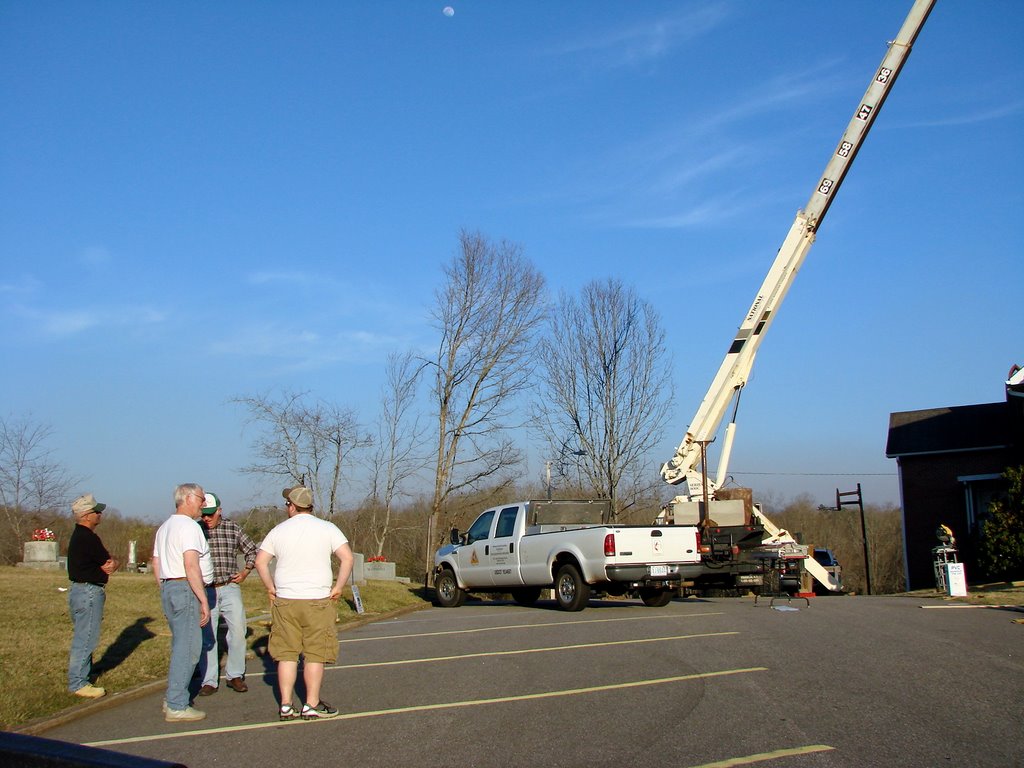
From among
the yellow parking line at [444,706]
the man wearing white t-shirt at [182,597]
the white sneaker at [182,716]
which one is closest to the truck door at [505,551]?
the yellow parking line at [444,706]

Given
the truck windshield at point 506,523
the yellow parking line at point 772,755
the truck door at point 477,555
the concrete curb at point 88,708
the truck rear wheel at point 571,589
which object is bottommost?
the concrete curb at point 88,708

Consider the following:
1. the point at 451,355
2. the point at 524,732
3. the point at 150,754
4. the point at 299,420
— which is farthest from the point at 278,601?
the point at 451,355

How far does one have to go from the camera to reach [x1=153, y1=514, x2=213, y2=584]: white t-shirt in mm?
7133

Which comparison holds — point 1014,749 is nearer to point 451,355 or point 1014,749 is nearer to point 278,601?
point 278,601

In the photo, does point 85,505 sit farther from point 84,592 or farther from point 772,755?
point 772,755

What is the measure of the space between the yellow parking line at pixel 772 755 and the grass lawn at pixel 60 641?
17.0 ft

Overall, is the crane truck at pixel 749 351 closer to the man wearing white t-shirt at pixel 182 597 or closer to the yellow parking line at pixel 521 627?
the yellow parking line at pixel 521 627

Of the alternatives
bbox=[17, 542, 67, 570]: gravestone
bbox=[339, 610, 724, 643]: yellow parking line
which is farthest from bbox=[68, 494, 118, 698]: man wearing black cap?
bbox=[17, 542, 67, 570]: gravestone

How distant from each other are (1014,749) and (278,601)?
4.88 meters

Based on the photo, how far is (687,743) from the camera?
5707mm

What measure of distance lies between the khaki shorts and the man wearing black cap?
2120mm

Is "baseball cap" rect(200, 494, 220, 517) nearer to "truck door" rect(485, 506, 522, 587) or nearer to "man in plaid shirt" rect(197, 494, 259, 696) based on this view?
"man in plaid shirt" rect(197, 494, 259, 696)

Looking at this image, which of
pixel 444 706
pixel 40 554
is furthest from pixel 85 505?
pixel 40 554

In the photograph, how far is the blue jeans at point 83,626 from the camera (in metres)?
7.75
